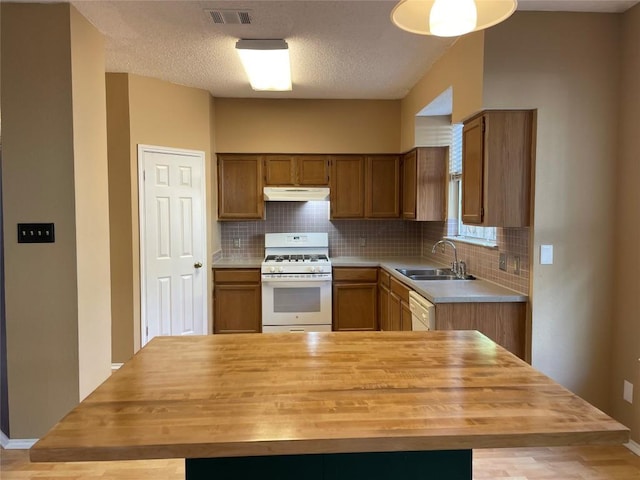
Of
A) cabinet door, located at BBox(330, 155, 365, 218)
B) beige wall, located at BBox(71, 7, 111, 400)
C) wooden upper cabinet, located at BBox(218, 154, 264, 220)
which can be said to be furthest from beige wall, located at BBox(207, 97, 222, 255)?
beige wall, located at BBox(71, 7, 111, 400)

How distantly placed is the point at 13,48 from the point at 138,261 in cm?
181

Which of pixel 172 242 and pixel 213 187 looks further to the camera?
pixel 213 187

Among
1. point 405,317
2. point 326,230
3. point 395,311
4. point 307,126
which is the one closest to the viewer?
point 405,317

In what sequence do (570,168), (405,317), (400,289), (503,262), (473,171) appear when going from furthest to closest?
(400,289) → (405,317) → (503,262) → (473,171) → (570,168)

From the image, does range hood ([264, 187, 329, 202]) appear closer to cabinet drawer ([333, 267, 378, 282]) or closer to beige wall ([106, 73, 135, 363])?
cabinet drawer ([333, 267, 378, 282])

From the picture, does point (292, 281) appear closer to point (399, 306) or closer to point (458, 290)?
point (399, 306)

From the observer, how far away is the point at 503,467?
225cm

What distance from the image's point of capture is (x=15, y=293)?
246cm

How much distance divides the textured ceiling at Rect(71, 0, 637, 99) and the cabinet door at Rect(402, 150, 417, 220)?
2.46ft

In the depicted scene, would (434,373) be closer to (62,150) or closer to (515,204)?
(515,204)

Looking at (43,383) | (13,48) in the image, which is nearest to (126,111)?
(13,48)

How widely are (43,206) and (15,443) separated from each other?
144cm

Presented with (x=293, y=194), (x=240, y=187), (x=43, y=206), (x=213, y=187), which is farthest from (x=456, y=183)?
(x=43, y=206)

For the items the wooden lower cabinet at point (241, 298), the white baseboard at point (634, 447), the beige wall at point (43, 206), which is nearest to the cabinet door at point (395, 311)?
the wooden lower cabinet at point (241, 298)
